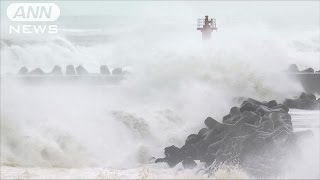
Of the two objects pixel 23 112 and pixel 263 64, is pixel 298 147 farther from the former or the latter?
pixel 263 64

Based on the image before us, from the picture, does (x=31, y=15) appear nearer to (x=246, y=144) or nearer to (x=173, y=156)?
(x=173, y=156)

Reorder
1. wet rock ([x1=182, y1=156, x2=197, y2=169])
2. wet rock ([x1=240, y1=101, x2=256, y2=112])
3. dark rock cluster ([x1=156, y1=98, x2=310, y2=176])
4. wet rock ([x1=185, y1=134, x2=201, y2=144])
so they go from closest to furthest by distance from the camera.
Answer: dark rock cluster ([x1=156, y1=98, x2=310, y2=176])
wet rock ([x1=182, y1=156, x2=197, y2=169])
wet rock ([x1=185, y1=134, x2=201, y2=144])
wet rock ([x1=240, y1=101, x2=256, y2=112])

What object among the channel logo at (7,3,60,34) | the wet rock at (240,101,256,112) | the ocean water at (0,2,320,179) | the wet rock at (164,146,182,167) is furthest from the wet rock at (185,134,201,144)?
the channel logo at (7,3,60,34)

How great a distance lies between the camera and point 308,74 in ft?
50.9

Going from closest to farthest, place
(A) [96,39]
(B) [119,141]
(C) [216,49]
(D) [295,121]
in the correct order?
(D) [295,121] → (B) [119,141] → (C) [216,49] → (A) [96,39]

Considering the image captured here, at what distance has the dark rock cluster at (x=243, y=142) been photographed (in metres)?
8.79

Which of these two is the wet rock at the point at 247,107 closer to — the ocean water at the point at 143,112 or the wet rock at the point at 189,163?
the ocean water at the point at 143,112

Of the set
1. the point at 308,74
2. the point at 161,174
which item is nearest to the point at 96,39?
the point at 308,74

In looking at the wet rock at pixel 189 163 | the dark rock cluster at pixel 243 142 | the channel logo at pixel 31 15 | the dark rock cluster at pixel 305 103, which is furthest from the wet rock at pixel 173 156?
the channel logo at pixel 31 15

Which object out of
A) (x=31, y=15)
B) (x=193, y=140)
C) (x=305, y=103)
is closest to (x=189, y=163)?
(x=193, y=140)

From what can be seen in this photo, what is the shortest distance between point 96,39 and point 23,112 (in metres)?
27.7

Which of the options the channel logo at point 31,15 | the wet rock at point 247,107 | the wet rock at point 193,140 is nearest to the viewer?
the wet rock at point 193,140

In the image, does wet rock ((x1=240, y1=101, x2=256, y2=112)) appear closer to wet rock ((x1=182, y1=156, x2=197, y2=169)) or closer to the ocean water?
the ocean water

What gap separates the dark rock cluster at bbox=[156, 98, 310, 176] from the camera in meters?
8.79
